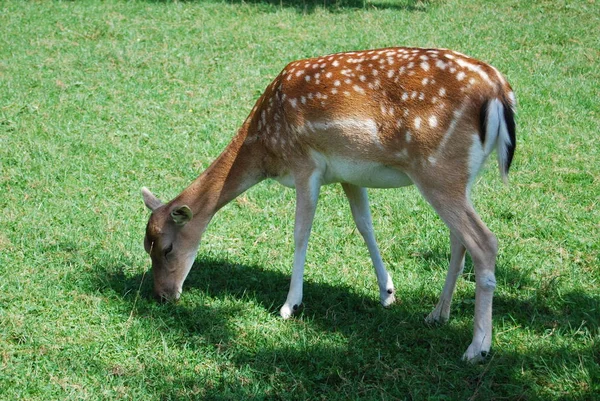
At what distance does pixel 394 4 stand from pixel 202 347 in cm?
1090

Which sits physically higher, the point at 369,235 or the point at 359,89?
the point at 359,89

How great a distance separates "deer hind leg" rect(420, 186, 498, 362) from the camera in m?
4.94

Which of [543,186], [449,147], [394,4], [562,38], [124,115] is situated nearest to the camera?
[449,147]

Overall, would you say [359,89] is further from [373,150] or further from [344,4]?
[344,4]

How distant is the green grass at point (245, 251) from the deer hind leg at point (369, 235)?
0.13 m

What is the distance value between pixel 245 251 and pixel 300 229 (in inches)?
44.3

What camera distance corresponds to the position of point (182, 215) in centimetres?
588

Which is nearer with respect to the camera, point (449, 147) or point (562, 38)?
point (449, 147)

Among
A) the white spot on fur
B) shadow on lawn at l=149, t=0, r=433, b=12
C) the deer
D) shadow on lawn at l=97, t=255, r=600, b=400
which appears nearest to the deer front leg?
the deer

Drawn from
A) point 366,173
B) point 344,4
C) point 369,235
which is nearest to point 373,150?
point 366,173

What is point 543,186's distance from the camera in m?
7.74

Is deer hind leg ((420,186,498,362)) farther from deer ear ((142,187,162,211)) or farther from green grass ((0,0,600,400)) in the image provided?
deer ear ((142,187,162,211))

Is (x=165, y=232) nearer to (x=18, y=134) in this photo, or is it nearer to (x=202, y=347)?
(x=202, y=347)

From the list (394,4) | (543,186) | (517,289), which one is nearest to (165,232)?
(517,289)
